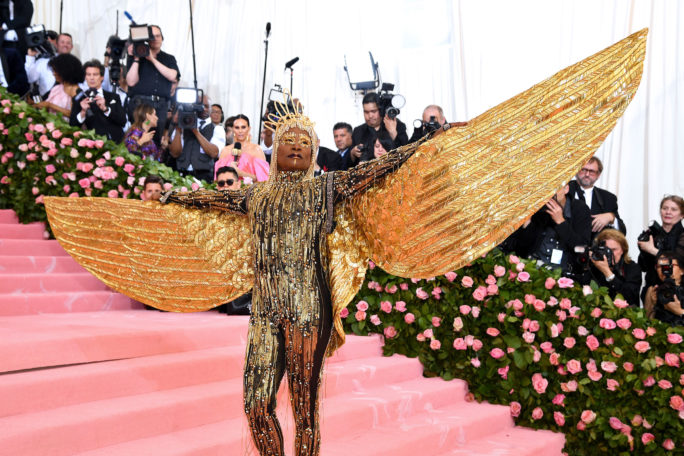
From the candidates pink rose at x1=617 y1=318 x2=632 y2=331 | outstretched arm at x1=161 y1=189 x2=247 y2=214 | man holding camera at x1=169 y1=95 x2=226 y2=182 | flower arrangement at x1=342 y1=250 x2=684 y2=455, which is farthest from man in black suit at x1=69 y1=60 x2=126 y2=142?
pink rose at x1=617 y1=318 x2=632 y2=331

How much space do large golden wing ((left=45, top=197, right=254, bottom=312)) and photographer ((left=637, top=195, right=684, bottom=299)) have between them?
343 centimetres

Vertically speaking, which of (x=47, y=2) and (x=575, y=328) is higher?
(x=47, y=2)

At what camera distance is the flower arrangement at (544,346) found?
440cm

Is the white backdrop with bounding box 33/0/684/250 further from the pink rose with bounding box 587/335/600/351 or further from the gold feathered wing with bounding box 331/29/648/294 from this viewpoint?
the gold feathered wing with bounding box 331/29/648/294

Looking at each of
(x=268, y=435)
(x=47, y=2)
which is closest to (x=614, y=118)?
(x=268, y=435)

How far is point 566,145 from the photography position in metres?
2.51

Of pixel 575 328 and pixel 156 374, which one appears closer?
pixel 156 374

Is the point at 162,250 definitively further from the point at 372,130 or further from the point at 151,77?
the point at 151,77

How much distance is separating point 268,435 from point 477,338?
2794mm

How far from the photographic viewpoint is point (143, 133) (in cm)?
689

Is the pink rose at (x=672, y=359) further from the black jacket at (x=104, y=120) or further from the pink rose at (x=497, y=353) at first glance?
the black jacket at (x=104, y=120)

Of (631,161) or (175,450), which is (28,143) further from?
(631,161)

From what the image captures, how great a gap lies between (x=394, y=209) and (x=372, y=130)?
4.12 meters

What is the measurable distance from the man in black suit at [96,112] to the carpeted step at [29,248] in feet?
4.80
